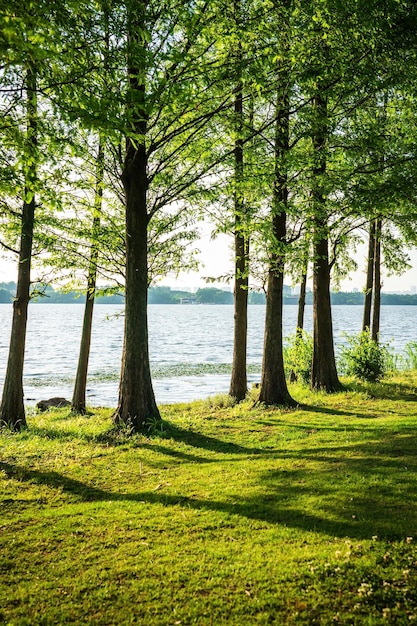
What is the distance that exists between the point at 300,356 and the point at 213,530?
1345cm

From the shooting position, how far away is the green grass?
12.3ft

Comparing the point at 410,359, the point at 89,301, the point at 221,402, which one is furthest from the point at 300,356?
the point at 89,301

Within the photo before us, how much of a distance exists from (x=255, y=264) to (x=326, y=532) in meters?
9.30

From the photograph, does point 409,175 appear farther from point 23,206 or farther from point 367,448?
point 23,206

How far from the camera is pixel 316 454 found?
7.94 m

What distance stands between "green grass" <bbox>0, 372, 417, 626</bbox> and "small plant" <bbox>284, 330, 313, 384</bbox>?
8.24 meters

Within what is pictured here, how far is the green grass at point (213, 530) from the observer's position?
3.75 m

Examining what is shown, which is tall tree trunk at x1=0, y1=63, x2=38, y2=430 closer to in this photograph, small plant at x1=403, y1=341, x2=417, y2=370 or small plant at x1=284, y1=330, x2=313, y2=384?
small plant at x1=284, y1=330, x2=313, y2=384

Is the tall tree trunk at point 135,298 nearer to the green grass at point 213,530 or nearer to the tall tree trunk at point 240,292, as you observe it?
the green grass at point 213,530

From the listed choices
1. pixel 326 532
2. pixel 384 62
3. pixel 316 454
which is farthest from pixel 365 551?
pixel 384 62

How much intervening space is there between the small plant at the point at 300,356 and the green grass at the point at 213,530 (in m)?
8.24

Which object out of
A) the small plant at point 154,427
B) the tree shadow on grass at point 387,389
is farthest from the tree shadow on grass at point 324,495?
the tree shadow on grass at point 387,389

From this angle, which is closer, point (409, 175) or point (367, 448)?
point (367, 448)

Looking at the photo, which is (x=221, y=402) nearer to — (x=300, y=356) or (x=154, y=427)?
(x=300, y=356)
